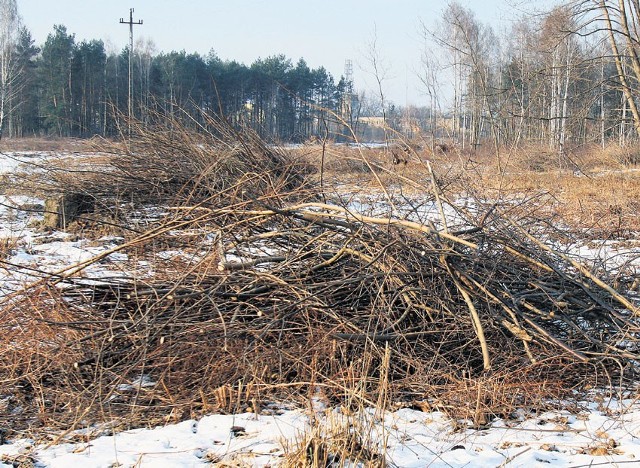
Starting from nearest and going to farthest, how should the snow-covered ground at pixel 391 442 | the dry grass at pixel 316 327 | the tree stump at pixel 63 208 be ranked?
the snow-covered ground at pixel 391 442, the dry grass at pixel 316 327, the tree stump at pixel 63 208

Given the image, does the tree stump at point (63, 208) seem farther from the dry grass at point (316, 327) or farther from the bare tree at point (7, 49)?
the bare tree at point (7, 49)

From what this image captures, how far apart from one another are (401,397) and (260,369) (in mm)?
842

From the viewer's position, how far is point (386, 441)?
2344 mm

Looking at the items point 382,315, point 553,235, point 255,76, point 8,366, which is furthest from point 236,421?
point 255,76

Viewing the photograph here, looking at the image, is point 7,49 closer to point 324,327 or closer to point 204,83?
point 204,83

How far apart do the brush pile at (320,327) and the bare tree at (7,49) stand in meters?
33.4

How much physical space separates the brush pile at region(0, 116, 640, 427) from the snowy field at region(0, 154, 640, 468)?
0.52ft

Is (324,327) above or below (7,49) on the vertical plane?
below

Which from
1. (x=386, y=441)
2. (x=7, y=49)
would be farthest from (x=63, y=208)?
(x=7, y=49)

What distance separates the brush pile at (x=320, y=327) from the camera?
10.5 ft

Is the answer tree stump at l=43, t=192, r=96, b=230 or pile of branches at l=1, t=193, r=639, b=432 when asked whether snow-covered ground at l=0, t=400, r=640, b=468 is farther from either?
tree stump at l=43, t=192, r=96, b=230

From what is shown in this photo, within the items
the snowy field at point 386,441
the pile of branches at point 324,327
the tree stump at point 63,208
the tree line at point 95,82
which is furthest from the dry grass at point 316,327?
the tree line at point 95,82

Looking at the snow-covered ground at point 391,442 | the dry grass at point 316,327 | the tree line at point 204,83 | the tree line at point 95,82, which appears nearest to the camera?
the snow-covered ground at point 391,442

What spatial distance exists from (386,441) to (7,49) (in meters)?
38.5
